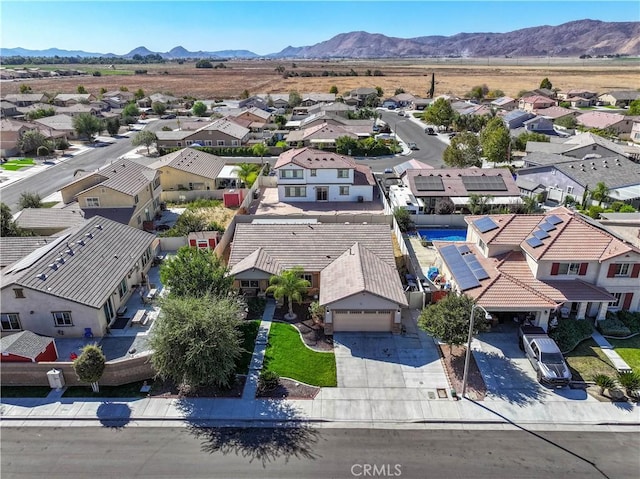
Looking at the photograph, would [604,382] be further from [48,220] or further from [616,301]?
[48,220]

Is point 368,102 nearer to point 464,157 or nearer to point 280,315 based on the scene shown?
point 464,157

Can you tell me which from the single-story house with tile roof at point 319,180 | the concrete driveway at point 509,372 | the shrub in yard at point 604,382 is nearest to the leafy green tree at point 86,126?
the single-story house with tile roof at point 319,180

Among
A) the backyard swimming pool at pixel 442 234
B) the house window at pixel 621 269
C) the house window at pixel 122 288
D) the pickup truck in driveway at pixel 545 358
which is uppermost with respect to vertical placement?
the house window at pixel 621 269

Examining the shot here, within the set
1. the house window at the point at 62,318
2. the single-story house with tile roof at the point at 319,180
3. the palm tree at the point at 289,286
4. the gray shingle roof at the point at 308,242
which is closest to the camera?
the house window at the point at 62,318

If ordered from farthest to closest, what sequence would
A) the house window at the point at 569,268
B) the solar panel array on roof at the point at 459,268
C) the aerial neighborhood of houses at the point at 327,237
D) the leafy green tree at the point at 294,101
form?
1. the leafy green tree at the point at 294,101
2. the solar panel array on roof at the point at 459,268
3. the house window at the point at 569,268
4. the aerial neighborhood of houses at the point at 327,237

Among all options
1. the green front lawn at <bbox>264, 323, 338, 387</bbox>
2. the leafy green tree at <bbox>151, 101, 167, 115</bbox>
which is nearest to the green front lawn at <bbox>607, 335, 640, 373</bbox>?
the green front lawn at <bbox>264, 323, 338, 387</bbox>

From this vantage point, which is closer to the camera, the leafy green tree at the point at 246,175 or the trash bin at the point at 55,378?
the trash bin at the point at 55,378

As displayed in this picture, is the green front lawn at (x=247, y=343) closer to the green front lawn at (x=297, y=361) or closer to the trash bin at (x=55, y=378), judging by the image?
the green front lawn at (x=297, y=361)

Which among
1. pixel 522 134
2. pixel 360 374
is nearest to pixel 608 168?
pixel 522 134
